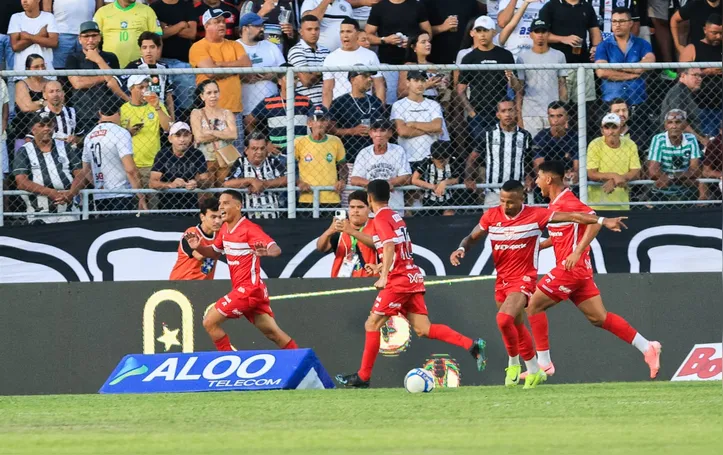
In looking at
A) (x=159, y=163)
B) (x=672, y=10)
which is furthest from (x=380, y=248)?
(x=672, y=10)

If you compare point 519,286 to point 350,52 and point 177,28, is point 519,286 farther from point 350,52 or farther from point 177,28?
point 177,28

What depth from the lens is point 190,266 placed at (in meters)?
13.9

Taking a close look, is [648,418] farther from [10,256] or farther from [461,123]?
[10,256]

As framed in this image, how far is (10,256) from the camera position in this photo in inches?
550

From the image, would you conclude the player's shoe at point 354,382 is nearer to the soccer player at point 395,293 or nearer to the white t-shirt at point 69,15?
the soccer player at point 395,293

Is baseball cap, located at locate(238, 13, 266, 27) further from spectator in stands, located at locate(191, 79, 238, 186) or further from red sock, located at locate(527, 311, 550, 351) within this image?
red sock, located at locate(527, 311, 550, 351)

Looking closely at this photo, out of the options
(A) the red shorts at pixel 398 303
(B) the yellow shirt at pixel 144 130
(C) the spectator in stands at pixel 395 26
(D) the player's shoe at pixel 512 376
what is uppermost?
(C) the spectator in stands at pixel 395 26

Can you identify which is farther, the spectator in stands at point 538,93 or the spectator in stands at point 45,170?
the spectator in stands at point 538,93

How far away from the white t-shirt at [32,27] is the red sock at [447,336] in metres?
6.02

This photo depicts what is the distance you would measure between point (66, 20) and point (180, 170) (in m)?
3.28

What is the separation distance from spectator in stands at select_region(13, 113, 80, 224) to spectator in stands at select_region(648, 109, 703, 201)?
612 cm

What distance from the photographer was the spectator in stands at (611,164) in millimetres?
13672

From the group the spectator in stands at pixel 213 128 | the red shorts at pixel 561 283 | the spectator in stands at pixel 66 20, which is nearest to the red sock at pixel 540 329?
the red shorts at pixel 561 283

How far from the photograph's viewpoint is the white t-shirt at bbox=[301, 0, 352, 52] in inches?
631
